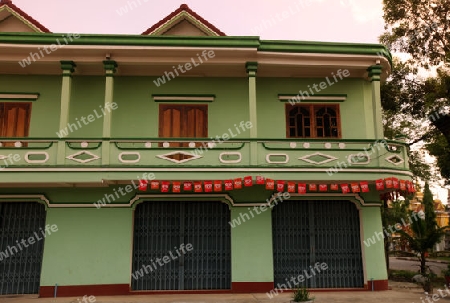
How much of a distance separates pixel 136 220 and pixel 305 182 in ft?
16.9

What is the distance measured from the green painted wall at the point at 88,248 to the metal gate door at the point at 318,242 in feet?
14.8

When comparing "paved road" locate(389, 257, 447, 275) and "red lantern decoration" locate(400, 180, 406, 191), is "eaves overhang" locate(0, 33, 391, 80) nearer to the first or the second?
"red lantern decoration" locate(400, 180, 406, 191)

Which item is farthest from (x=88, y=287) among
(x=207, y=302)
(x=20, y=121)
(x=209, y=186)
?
(x=20, y=121)

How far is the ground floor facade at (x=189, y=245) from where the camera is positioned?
11102 millimetres

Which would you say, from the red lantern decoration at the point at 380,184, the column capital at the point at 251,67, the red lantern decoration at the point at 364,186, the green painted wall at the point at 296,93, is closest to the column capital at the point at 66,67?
the column capital at the point at 251,67

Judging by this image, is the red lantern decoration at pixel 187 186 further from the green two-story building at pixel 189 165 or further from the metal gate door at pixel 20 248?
the metal gate door at pixel 20 248

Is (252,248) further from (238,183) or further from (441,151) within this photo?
(441,151)

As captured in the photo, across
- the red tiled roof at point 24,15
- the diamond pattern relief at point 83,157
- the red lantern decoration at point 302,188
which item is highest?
the red tiled roof at point 24,15

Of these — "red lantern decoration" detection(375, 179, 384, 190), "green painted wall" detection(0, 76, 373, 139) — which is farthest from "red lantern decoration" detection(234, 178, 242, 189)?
"red lantern decoration" detection(375, 179, 384, 190)

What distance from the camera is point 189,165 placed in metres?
10.7

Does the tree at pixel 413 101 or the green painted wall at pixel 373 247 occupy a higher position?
the tree at pixel 413 101

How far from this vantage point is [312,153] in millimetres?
11125

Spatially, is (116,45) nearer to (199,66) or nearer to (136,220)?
(199,66)

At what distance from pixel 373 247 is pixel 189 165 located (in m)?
6.12
